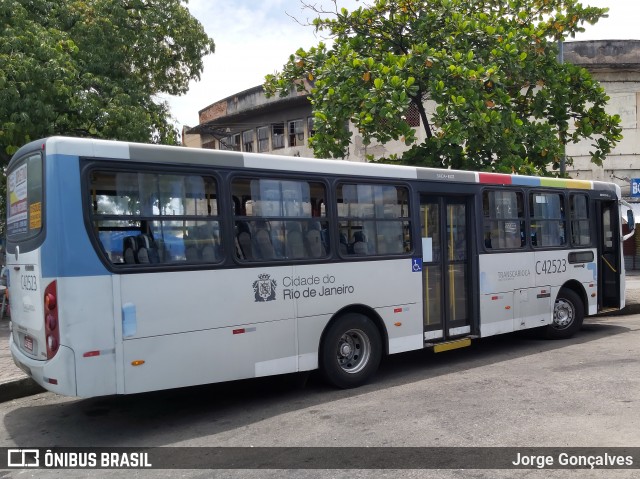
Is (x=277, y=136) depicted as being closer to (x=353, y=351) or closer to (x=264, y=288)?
(x=353, y=351)

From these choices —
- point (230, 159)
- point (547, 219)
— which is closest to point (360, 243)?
point (230, 159)

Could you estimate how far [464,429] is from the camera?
575cm

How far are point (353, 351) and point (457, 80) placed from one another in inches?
274

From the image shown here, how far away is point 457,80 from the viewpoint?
41.2ft

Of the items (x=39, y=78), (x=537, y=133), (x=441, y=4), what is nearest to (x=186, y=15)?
(x=39, y=78)

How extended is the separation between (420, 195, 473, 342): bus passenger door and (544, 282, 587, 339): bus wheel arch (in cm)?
241

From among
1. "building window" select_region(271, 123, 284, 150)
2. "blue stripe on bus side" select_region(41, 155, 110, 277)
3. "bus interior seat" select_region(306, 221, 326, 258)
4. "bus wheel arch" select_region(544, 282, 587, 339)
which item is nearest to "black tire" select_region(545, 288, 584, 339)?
"bus wheel arch" select_region(544, 282, 587, 339)

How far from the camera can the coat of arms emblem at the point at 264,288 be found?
676 cm

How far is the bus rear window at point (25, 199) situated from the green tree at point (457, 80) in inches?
285

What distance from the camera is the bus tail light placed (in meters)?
5.55

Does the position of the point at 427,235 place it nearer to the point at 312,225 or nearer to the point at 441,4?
the point at 312,225

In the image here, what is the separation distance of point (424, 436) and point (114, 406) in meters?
3.66

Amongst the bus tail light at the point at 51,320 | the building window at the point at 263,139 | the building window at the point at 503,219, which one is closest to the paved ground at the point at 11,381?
the bus tail light at the point at 51,320

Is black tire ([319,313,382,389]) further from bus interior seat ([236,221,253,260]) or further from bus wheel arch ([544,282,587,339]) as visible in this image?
bus wheel arch ([544,282,587,339])
